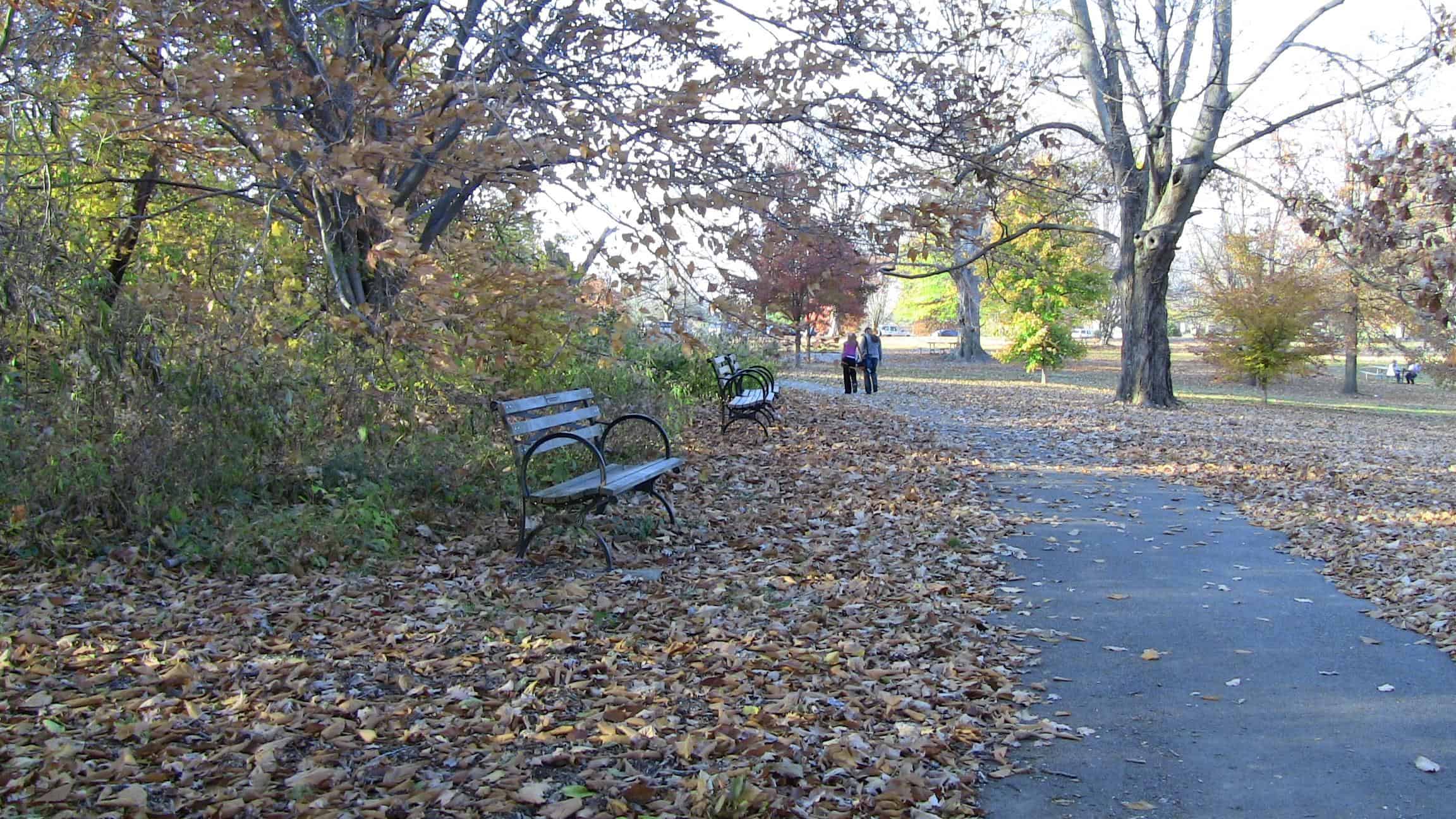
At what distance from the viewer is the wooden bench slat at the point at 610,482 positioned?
592 centimetres

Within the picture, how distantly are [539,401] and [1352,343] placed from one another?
3179cm

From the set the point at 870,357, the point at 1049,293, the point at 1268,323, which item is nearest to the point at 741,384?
the point at 870,357

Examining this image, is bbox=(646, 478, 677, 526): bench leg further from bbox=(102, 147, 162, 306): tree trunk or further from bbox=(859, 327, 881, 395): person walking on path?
bbox=(859, 327, 881, 395): person walking on path

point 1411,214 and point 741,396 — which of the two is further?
point 741,396

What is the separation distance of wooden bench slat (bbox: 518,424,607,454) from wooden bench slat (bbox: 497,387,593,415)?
8.2 inches

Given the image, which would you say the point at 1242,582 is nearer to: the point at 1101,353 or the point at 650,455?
the point at 650,455

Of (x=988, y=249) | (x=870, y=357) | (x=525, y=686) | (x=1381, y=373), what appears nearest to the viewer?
(x=525, y=686)

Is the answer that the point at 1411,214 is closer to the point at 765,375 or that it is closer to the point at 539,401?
the point at 539,401

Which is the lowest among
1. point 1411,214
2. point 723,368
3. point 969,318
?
point 723,368

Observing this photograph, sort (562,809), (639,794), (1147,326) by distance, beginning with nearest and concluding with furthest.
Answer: (562,809), (639,794), (1147,326)

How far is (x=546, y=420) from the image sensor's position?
6570mm

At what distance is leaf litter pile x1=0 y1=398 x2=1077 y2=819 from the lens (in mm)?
3098

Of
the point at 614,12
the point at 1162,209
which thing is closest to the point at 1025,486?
the point at 614,12

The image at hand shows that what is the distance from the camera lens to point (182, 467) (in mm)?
5754
